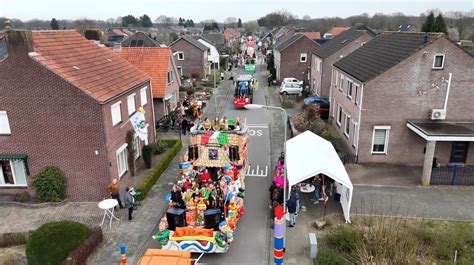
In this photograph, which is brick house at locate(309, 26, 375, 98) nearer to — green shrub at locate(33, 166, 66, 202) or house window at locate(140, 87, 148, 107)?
house window at locate(140, 87, 148, 107)

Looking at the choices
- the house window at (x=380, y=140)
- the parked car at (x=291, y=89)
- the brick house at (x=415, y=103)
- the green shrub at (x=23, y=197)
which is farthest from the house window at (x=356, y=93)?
the parked car at (x=291, y=89)

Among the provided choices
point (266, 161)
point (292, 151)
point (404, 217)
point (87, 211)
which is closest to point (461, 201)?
point (404, 217)

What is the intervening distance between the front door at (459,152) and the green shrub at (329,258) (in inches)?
481

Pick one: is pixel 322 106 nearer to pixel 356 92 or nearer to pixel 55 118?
pixel 356 92

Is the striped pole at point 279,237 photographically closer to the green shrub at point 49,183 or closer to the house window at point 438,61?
the green shrub at point 49,183

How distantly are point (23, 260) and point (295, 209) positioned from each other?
418 inches

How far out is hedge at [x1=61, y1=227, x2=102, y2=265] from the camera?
1248cm

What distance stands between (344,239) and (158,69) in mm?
22231

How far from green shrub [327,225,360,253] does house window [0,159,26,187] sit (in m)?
14.5

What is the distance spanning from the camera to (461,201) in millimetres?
17656

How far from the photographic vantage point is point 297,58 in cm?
4891

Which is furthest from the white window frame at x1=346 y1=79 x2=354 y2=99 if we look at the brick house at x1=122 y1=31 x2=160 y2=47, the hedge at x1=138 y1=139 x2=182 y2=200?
the brick house at x1=122 y1=31 x2=160 y2=47

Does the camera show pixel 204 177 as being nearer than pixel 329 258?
No

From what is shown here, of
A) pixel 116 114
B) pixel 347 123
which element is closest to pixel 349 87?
pixel 347 123
